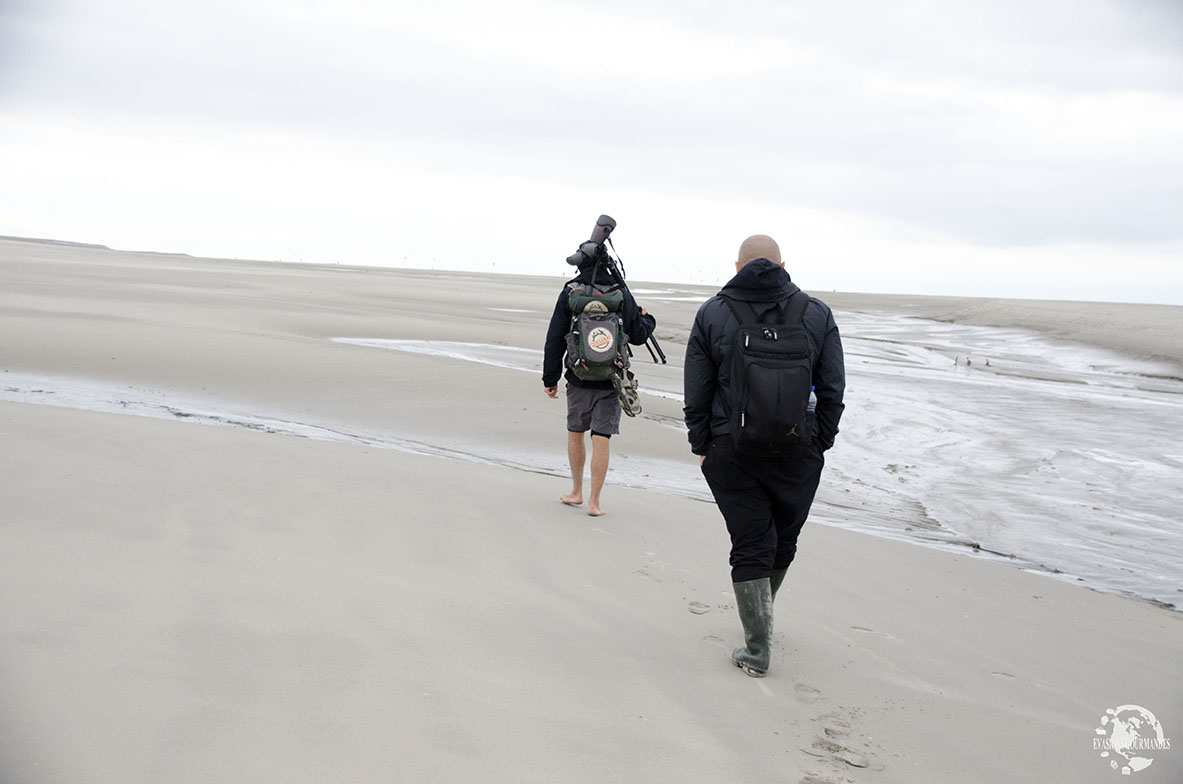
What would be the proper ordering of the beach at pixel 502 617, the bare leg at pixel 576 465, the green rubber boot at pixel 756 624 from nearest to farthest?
1. the beach at pixel 502 617
2. the green rubber boot at pixel 756 624
3. the bare leg at pixel 576 465

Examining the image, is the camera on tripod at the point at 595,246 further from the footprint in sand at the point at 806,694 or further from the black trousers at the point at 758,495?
the footprint in sand at the point at 806,694

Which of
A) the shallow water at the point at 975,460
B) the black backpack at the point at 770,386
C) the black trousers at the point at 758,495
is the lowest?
the shallow water at the point at 975,460

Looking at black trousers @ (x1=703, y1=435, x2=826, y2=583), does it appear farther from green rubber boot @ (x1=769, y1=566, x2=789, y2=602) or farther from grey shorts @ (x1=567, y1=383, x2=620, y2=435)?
grey shorts @ (x1=567, y1=383, x2=620, y2=435)

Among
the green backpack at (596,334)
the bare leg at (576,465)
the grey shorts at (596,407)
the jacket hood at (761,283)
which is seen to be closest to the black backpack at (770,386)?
the jacket hood at (761,283)

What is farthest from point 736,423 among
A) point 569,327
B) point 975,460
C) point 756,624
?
point 975,460

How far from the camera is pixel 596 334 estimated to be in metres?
6.04

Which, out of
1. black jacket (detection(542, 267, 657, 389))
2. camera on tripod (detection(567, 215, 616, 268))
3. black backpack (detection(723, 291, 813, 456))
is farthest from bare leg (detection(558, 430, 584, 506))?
black backpack (detection(723, 291, 813, 456))

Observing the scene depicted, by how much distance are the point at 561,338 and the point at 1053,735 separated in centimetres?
373

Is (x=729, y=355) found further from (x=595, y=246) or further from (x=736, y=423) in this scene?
(x=595, y=246)

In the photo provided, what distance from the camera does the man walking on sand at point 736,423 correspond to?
3893 mm

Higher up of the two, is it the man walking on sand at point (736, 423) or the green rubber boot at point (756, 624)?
the man walking on sand at point (736, 423)

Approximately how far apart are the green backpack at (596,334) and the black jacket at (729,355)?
197cm

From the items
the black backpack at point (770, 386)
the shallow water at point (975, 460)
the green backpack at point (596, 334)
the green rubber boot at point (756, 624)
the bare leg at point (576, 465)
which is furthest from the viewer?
the shallow water at point (975, 460)

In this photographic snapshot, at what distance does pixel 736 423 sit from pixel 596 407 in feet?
8.15
